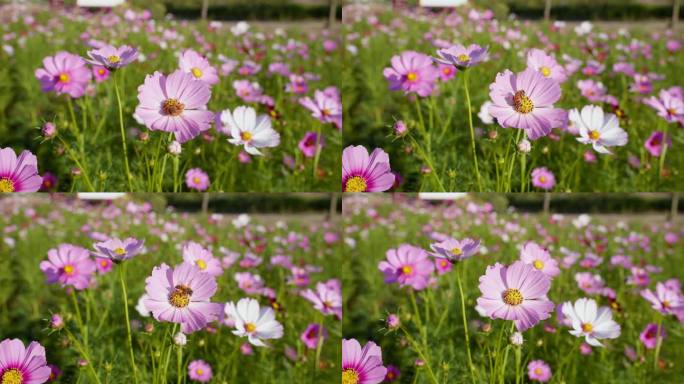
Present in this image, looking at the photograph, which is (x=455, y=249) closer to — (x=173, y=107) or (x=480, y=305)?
(x=480, y=305)

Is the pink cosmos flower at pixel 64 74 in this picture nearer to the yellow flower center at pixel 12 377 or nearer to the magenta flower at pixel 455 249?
the yellow flower center at pixel 12 377

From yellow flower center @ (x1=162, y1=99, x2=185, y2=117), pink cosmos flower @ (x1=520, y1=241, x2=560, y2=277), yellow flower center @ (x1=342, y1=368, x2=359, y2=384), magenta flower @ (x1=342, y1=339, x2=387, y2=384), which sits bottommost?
yellow flower center @ (x1=342, y1=368, x2=359, y2=384)

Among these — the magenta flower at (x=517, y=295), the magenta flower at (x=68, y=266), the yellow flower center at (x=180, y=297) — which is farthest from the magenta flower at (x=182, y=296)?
the magenta flower at (x=517, y=295)

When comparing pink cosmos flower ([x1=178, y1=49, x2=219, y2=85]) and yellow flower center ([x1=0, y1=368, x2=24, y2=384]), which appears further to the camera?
pink cosmos flower ([x1=178, y1=49, x2=219, y2=85])

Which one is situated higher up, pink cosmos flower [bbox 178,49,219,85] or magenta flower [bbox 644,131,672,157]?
pink cosmos flower [bbox 178,49,219,85]

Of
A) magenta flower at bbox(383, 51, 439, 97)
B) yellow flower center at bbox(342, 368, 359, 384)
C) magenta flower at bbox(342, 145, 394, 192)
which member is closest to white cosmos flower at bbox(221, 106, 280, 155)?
magenta flower at bbox(342, 145, 394, 192)

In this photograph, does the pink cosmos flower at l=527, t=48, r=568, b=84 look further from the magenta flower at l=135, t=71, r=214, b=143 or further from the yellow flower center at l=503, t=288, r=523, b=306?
the magenta flower at l=135, t=71, r=214, b=143
